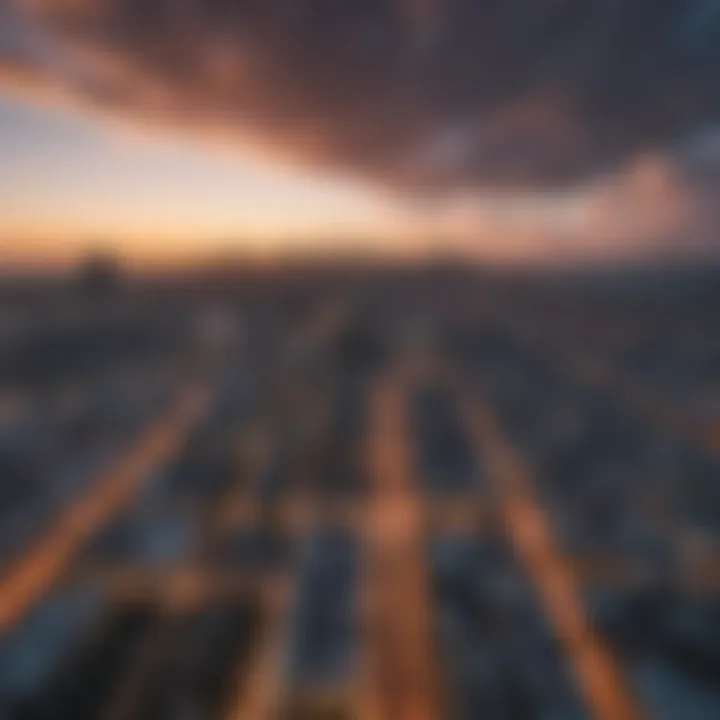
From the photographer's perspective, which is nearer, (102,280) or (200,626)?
(200,626)

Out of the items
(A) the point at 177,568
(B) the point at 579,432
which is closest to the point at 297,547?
(A) the point at 177,568

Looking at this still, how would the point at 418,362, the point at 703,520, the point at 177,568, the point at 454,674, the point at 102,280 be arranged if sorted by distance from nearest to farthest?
1. the point at 454,674
2. the point at 177,568
3. the point at 703,520
4. the point at 418,362
5. the point at 102,280

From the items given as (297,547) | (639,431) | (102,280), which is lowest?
(102,280)

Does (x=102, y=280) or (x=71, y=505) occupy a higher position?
(x=71, y=505)

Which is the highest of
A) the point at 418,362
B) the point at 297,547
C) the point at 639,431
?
the point at 297,547

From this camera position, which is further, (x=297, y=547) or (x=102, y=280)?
(x=102, y=280)

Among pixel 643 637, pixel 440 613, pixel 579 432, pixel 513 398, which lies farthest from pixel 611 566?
pixel 513 398

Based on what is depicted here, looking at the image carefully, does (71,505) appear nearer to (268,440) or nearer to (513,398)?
(268,440)

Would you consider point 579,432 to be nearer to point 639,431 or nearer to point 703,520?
point 639,431

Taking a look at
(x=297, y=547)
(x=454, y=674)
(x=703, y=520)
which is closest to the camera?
(x=454, y=674)
